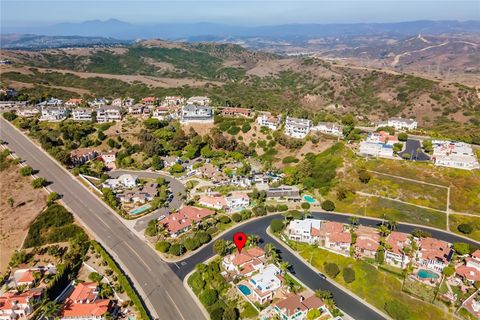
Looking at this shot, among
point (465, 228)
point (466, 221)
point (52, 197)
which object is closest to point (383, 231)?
point (465, 228)

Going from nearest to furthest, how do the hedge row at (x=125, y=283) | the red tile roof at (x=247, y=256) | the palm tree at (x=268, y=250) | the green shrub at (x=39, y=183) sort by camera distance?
the hedge row at (x=125, y=283)
the red tile roof at (x=247, y=256)
the palm tree at (x=268, y=250)
the green shrub at (x=39, y=183)

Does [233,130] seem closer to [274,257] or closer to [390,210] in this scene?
[390,210]

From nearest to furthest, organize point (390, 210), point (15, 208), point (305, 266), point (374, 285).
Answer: point (374, 285)
point (305, 266)
point (390, 210)
point (15, 208)

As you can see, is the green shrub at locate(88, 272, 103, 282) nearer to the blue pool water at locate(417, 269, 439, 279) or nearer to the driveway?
the blue pool water at locate(417, 269, 439, 279)

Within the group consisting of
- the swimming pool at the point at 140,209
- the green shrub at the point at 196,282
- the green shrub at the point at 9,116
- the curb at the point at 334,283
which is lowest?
the curb at the point at 334,283

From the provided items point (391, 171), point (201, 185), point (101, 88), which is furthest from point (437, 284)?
point (101, 88)

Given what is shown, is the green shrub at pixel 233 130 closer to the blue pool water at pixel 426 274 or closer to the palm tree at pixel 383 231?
the palm tree at pixel 383 231

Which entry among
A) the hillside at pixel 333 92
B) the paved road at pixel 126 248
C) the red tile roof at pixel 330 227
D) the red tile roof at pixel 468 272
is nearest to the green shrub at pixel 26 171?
the paved road at pixel 126 248
